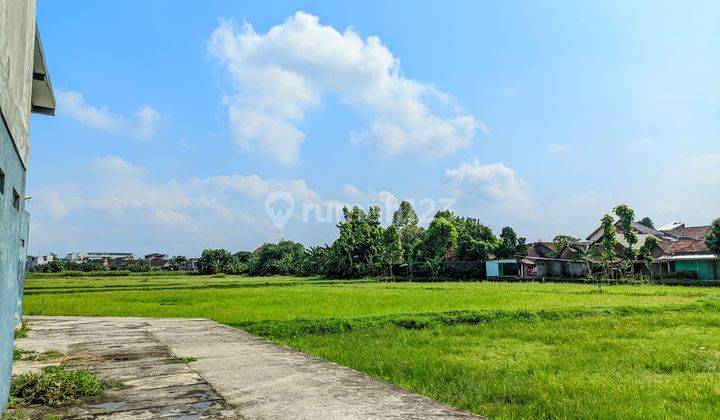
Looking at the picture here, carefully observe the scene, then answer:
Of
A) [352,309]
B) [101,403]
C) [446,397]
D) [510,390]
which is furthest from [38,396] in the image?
[352,309]

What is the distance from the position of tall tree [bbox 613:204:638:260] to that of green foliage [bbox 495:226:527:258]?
11.9 meters

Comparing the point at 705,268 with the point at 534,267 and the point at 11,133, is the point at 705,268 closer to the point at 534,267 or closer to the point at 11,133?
the point at 534,267

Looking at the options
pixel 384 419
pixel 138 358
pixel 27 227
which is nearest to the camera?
pixel 384 419

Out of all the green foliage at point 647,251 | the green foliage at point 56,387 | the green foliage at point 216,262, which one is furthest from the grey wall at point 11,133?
the green foliage at point 216,262

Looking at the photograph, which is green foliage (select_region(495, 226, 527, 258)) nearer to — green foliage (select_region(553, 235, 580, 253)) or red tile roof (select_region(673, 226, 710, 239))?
green foliage (select_region(553, 235, 580, 253))

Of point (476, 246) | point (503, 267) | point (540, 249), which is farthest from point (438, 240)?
point (540, 249)

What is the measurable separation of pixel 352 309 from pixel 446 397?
10.7 metres

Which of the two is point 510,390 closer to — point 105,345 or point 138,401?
point 138,401

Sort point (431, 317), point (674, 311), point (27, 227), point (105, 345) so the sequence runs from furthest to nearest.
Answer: point (674, 311), point (431, 317), point (27, 227), point (105, 345)

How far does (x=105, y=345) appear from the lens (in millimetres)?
8648

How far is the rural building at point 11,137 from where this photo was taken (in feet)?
13.1

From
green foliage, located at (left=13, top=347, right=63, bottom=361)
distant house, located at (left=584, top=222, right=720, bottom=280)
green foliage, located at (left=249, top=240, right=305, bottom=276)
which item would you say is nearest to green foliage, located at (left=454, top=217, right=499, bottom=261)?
distant house, located at (left=584, top=222, right=720, bottom=280)

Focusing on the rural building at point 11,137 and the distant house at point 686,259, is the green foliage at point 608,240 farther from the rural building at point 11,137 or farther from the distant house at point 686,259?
the rural building at point 11,137

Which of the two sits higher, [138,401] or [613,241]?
[613,241]
